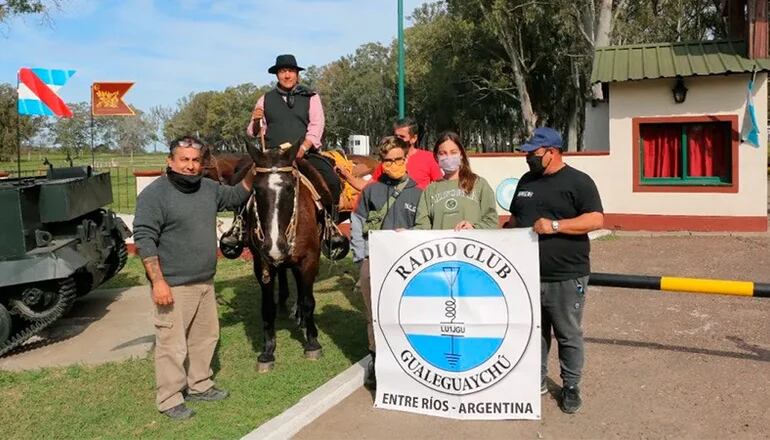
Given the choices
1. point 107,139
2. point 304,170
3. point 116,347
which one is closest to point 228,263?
point 116,347

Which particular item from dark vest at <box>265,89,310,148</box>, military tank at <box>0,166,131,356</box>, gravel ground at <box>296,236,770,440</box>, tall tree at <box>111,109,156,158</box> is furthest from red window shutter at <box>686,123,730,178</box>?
tall tree at <box>111,109,156,158</box>

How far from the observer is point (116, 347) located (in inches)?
259

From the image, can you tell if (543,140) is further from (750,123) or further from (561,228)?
(750,123)

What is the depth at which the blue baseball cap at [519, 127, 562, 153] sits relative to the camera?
13.5ft

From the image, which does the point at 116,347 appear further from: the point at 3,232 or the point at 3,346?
the point at 3,232

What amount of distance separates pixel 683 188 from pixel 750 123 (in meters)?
1.70

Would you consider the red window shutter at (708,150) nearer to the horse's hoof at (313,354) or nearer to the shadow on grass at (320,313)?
the shadow on grass at (320,313)

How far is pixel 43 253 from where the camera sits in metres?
6.23

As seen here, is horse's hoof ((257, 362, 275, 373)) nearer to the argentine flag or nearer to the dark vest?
the dark vest

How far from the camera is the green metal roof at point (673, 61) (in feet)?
40.7

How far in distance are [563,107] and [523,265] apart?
37.4m

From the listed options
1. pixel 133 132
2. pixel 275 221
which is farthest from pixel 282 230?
pixel 133 132

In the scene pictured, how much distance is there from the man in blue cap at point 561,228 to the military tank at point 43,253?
4.58 metres

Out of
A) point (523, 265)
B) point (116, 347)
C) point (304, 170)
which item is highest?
point (304, 170)
